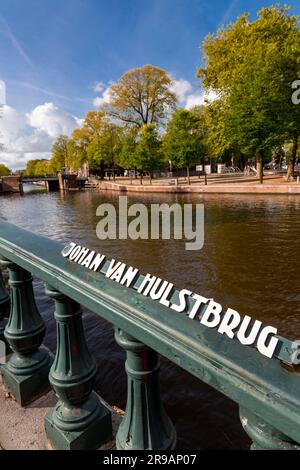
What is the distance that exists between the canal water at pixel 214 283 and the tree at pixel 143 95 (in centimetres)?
4022

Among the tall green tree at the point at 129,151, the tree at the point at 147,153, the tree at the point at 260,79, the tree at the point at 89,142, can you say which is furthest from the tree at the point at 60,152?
the tree at the point at 260,79

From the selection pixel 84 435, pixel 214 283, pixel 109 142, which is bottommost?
pixel 214 283

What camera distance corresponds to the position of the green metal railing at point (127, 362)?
872mm

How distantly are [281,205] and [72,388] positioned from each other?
2116 cm

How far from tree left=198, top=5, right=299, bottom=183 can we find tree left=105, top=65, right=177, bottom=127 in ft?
62.7

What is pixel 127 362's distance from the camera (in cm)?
130

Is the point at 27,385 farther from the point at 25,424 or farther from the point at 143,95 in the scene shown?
the point at 143,95

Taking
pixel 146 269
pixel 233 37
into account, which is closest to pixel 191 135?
pixel 233 37

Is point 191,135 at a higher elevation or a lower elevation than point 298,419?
higher

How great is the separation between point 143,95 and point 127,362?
2255 inches

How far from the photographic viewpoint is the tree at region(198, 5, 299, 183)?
2762 cm

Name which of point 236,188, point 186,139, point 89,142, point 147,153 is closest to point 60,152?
point 89,142

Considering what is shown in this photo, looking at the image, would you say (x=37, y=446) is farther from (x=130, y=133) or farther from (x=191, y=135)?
(x=130, y=133)

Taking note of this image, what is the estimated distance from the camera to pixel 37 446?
5.50 ft
